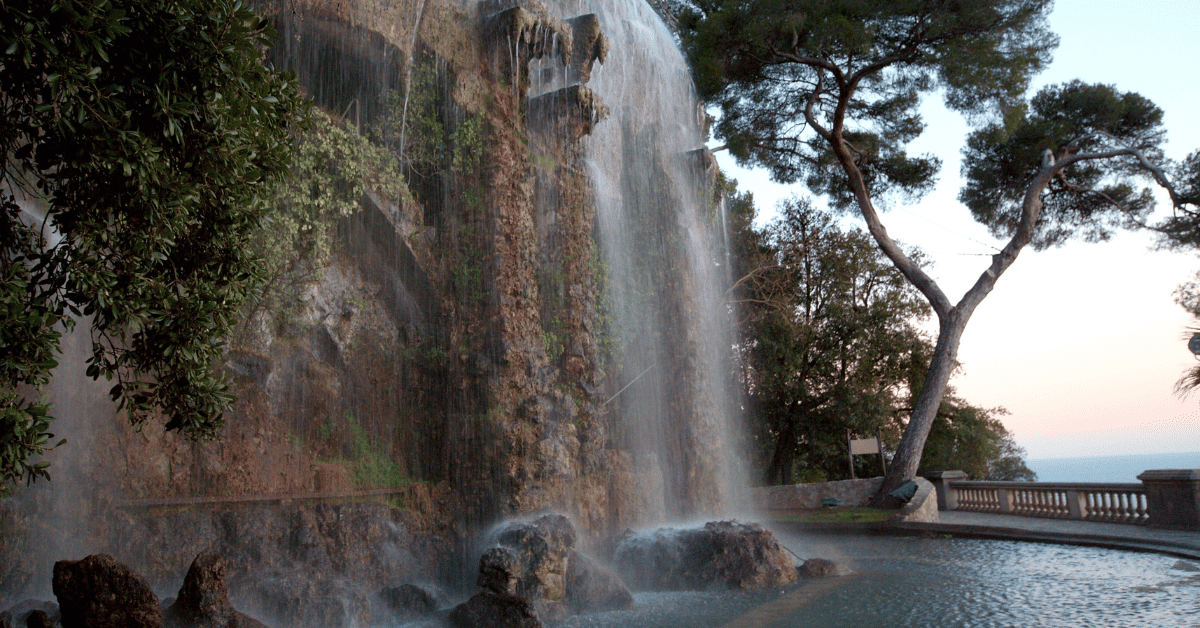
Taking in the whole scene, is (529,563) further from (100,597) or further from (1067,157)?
(1067,157)

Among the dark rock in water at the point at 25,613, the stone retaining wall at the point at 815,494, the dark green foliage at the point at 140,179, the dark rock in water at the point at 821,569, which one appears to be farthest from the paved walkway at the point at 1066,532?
the dark rock in water at the point at 25,613

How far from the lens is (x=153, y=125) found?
5195 millimetres

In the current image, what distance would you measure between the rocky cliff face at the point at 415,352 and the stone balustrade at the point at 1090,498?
9145 mm

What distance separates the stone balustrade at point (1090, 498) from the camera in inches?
492

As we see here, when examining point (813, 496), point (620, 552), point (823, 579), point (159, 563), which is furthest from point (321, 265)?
point (813, 496)

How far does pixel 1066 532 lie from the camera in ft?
43.0

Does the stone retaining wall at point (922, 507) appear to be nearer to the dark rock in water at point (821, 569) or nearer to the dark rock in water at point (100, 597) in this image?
the dark rock in water at point (821, 569)

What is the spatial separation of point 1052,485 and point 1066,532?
3.10 m

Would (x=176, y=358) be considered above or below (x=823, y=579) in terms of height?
above

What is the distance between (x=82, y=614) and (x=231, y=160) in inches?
163

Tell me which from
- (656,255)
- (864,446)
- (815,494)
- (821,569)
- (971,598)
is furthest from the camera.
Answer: (815,494)

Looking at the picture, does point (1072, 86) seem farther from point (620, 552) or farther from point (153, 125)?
point (153, 125)

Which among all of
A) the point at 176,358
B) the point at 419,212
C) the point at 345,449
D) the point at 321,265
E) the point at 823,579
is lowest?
the point at 823,579

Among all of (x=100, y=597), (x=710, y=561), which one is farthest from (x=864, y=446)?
(x=100, y=597)
